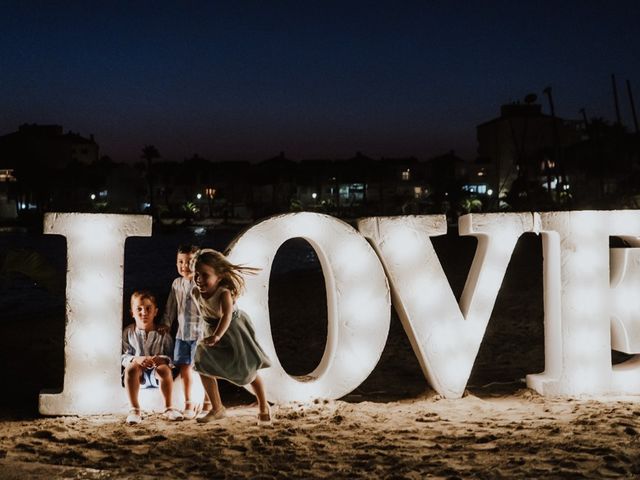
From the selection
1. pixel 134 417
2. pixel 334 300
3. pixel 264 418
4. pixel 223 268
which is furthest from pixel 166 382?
pixel 334 300

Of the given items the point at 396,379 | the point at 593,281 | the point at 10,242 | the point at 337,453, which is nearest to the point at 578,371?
the point at 593,281

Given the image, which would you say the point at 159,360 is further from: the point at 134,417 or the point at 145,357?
the point at 134,417

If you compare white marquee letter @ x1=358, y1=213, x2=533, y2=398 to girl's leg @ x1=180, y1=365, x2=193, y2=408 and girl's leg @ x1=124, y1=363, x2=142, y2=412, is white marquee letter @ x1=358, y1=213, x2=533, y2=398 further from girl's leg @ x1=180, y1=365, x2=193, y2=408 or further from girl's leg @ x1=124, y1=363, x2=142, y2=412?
girl's leg @ x1=124, y1=363, x2=142, y2=412

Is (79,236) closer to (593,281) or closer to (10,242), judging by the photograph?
(593,281)

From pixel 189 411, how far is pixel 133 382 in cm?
58

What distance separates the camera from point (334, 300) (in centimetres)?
718

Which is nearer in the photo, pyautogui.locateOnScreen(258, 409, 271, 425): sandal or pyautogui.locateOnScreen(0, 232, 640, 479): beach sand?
pyautogui.locateOnScreen(0, 232, 640, 479): beach sand

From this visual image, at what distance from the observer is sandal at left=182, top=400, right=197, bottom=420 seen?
21.8 ft

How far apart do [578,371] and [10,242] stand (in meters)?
43.1

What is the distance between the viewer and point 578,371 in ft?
25.2

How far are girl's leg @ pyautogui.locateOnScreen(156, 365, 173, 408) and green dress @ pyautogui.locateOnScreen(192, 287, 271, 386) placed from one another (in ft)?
1.40

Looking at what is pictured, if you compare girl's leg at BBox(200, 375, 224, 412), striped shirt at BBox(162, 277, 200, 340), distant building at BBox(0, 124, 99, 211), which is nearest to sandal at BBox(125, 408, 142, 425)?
girl's leg at BBox(200, 375, 224, 412)

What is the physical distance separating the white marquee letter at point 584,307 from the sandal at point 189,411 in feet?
11.7

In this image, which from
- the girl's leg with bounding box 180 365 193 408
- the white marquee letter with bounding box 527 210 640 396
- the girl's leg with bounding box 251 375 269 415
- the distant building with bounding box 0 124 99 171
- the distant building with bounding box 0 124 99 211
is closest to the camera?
the girl's leg with bounding box 251 375 269 415
